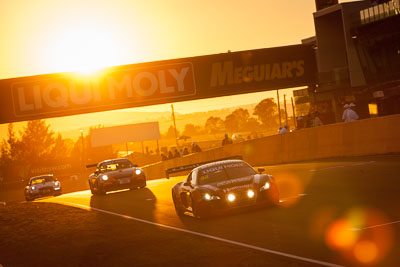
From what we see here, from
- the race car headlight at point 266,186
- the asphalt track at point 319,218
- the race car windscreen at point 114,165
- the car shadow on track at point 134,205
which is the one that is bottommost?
the car shadow on track at point 134,205

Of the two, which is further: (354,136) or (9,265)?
(354,136)

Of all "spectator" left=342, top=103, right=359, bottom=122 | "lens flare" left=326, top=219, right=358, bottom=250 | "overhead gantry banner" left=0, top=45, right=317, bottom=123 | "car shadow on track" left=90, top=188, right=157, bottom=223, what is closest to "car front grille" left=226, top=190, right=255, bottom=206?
"car shadow on track" left=90, top=188, right=157, bottom=223

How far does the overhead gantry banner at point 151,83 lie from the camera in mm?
32750

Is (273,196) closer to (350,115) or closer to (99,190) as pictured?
(350,115)

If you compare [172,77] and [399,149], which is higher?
[172,77]

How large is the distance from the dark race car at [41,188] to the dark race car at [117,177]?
39.7 feet

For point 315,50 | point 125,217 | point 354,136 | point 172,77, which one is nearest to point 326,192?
point 125,217

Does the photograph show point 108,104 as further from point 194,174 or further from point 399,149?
point 194,174

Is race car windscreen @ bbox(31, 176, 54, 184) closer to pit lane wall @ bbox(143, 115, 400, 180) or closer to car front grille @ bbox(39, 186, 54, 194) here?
car front grille @ bbox(39, 186, 54, 194)

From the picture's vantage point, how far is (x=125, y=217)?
16.1 m

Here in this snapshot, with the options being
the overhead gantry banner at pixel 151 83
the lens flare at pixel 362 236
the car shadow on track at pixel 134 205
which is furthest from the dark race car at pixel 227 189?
the overhead gantry banner at pixel 151 83

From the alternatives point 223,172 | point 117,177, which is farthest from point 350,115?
point 223,172

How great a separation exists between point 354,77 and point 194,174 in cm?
2268

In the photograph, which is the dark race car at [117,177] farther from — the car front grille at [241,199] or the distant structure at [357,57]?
the distant structure at [357,57]
